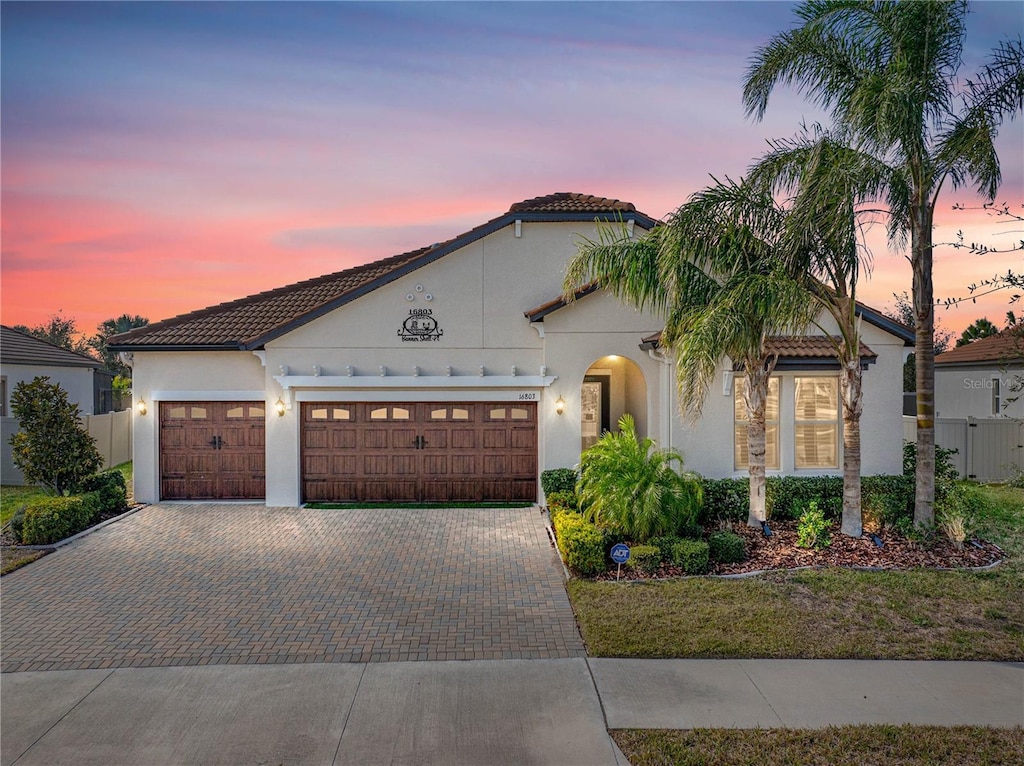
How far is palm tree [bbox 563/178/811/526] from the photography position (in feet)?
30.0

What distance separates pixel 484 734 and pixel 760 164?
9.16 meters

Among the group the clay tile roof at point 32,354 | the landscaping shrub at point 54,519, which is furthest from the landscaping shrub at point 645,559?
the clay tile roof at point 32,354

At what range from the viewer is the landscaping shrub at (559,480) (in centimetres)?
1256

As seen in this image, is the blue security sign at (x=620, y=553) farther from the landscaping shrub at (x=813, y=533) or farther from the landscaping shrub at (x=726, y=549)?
the landscaping shrub at (x=813, y=533)

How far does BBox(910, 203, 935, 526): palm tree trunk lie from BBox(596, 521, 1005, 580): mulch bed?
1.79ft

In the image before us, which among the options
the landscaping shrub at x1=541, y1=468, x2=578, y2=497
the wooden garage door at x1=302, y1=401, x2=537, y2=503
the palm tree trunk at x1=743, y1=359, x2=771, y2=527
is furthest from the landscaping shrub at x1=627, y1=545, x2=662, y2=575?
the wooden garage door at x1=302, y1=401, x2=537, y2=503

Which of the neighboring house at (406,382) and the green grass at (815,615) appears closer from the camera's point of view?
the green grass at (815,615)

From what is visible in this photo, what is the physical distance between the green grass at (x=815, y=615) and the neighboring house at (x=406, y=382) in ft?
17.5

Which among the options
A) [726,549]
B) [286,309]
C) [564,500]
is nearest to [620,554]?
[726,549]

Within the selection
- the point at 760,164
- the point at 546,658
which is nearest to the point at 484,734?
the point at 546,658

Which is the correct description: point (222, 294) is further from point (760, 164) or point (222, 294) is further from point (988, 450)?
point (988, 450)

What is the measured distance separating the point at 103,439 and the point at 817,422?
1877 cm

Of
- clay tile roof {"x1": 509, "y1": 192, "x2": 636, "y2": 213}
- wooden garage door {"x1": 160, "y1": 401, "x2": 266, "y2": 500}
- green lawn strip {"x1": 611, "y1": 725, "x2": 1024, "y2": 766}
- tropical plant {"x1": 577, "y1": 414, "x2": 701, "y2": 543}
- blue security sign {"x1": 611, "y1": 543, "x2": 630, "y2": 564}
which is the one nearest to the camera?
green lawn strip {"x1": 611, "y1": 725, "x2": 1024, "y2": 766}

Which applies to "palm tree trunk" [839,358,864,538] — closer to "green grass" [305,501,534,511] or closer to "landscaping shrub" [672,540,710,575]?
"landscaping shrub" [672,540,710,575]
